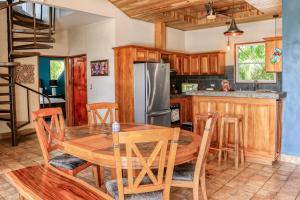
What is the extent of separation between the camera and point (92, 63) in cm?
638

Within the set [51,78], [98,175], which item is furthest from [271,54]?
[51,78]

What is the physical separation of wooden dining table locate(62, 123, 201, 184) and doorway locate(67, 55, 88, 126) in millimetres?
4327

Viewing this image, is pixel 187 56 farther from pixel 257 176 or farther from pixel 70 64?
pixel 257 176

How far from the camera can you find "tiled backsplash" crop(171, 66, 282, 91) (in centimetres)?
636

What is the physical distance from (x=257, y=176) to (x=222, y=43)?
14.7ft

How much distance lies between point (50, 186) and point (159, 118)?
145 inches

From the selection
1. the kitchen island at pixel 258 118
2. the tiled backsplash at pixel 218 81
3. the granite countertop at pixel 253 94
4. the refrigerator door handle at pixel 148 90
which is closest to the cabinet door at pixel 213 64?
the tiled backsplash at pixel 218 81

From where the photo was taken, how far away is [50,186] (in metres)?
2.12

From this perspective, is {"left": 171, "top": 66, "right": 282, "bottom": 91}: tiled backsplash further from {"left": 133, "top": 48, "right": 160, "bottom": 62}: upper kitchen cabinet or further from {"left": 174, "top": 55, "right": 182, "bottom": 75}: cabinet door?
{"left": 133, "top": 48, "right": 160, "bottom": 62}: upper kitchen cabinet

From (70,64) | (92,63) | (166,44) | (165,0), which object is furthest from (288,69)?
(70,64)

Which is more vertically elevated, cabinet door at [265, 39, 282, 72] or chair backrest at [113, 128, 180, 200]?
cabinet door at [265, 39, 282, 72]

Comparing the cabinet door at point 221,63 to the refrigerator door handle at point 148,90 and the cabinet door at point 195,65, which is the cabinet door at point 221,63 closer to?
the cabinet door at point 195,65

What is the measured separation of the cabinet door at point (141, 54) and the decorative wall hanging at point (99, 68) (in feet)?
2.71

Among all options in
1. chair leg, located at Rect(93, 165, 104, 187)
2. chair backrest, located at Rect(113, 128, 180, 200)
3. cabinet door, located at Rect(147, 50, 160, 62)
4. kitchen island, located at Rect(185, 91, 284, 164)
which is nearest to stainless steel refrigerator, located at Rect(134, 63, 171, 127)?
cabinet door, located at Rect(147, 50, 160, 62)
